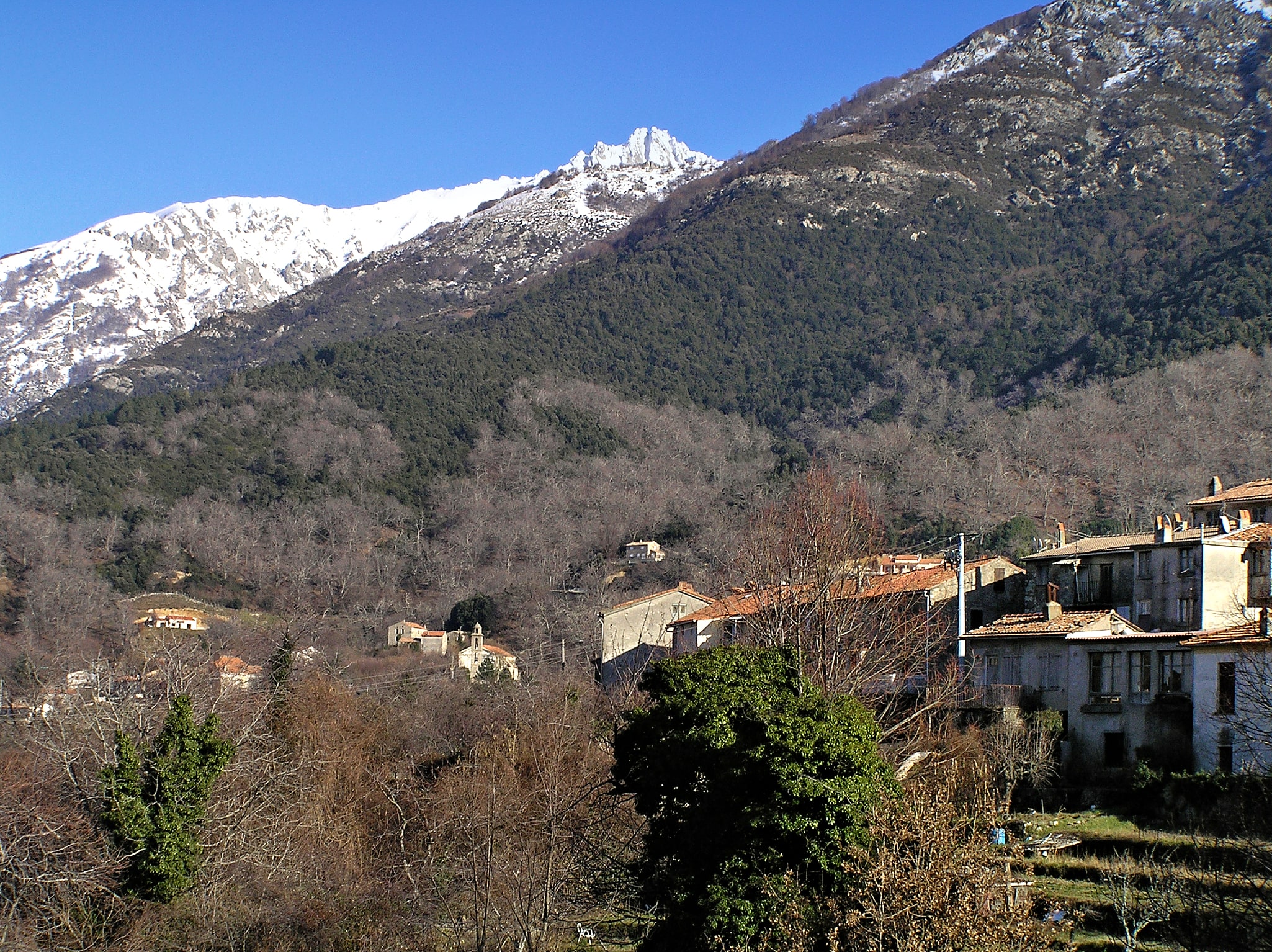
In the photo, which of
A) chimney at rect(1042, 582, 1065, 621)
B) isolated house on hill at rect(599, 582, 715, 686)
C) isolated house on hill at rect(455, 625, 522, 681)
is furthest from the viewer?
isolated house on hill at rect(599, 582, 715, 686)

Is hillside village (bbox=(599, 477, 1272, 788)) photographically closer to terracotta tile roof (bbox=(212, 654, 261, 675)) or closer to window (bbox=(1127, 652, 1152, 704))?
window (bbox=(1127, 652, 1152, 704))

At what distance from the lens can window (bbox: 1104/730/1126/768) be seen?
1082 inches

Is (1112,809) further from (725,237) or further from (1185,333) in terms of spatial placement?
(725,237)

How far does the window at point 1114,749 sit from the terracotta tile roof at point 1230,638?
8.02 feet

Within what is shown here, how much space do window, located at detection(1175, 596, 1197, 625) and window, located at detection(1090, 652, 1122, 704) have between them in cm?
261

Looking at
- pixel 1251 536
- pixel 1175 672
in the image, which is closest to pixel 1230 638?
pixel 1175 672

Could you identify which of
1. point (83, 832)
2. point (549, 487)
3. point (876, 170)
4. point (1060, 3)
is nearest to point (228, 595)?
point (549, 487)

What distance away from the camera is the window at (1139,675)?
90.2ft

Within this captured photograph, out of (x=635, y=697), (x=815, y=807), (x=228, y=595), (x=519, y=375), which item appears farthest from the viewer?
(x=519, y=375)

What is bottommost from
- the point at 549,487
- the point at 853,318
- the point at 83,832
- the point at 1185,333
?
the point at 83,832

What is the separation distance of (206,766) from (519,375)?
3980 inches

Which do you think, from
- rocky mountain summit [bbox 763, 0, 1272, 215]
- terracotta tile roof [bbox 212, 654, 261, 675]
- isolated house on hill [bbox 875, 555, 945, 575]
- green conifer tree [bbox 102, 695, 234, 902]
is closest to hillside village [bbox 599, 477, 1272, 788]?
isolated house on hill [bbox 875, 555, 945, 575]

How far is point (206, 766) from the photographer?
2255cm

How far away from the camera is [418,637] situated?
221ft
